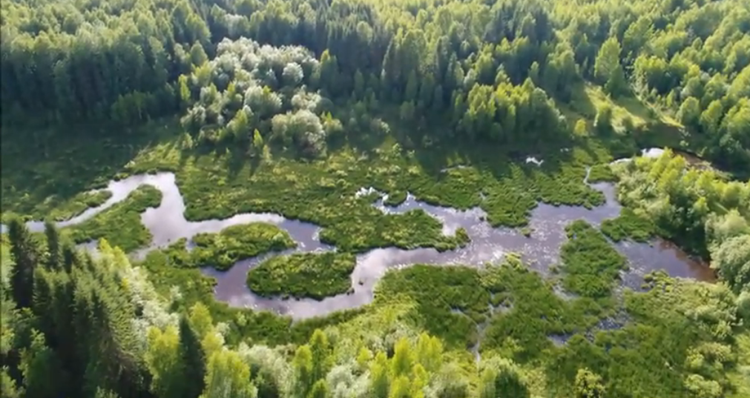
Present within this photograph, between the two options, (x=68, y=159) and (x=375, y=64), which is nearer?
(x=68, y=159)

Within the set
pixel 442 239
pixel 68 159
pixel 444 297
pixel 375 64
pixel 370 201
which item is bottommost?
pixel 370 201

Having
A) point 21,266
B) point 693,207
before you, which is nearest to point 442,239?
point 693,207

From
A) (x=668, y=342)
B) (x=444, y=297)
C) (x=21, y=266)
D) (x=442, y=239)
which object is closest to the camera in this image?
(x=21, y=266)

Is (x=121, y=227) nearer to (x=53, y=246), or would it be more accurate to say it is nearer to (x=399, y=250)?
(x=53, y=246)

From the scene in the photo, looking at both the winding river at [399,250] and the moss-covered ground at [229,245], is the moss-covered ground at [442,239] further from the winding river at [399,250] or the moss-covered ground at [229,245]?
the winding river at [399,250]

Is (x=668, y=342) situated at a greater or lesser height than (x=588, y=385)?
lesser

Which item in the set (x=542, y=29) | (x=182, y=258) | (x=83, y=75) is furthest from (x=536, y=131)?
(x=83, y=75)

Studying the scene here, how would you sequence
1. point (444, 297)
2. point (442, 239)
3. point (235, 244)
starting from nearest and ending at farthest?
point (444, 297), point (235, 244), point (442, 239)

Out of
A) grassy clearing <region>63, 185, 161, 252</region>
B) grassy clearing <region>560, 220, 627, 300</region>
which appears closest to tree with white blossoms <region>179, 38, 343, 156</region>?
grassy clearing <region>63, 185, 161, 252</region>
